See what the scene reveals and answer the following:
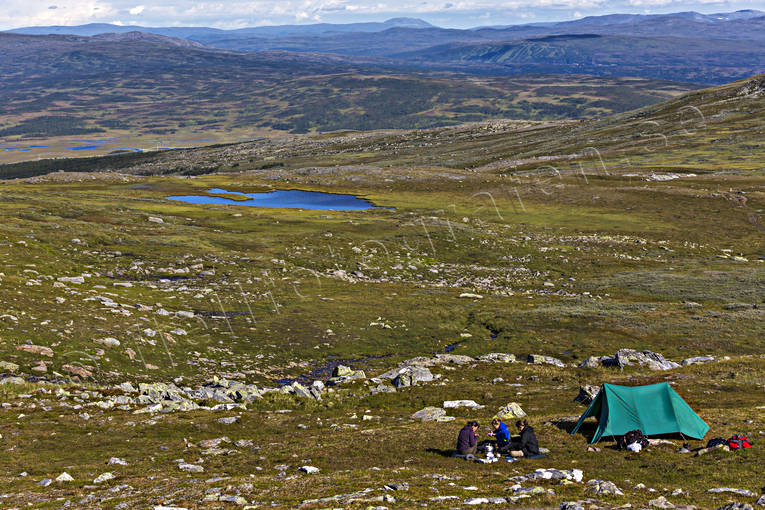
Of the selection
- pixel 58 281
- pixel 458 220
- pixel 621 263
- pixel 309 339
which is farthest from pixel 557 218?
pixel 58 281

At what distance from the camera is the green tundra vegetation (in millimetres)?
21625

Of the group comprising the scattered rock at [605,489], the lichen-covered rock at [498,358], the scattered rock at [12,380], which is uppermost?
the scattered rock at [605,489]

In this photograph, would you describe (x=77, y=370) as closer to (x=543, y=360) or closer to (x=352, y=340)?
(x=352, y=340)

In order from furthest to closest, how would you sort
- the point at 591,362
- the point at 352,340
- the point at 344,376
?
the point at 352,340 → the point at 591,362 → the point at 344,376

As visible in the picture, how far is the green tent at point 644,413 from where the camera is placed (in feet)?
84.4

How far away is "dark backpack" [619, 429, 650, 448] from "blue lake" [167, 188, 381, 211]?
10138 centimetres

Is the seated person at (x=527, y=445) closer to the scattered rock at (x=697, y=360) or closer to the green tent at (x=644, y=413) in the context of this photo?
the green tent at (x=644, y=413)

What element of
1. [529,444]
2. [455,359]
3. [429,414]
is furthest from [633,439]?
[455,359]

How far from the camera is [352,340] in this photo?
49688 mm

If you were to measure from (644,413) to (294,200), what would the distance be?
121125 mm

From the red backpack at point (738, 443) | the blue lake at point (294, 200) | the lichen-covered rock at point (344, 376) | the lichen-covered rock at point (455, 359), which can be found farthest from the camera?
the blue lake at point (294, 200)

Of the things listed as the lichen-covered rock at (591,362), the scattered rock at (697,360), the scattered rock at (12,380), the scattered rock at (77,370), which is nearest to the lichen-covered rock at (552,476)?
the lichen-covered rock at (591,362)

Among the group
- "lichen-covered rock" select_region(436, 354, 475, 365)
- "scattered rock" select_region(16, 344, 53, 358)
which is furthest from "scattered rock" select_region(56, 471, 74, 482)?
"lichen-covered rock" select_region(436, 354, 475, 365)

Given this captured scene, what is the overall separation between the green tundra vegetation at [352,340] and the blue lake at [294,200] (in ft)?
48.5
